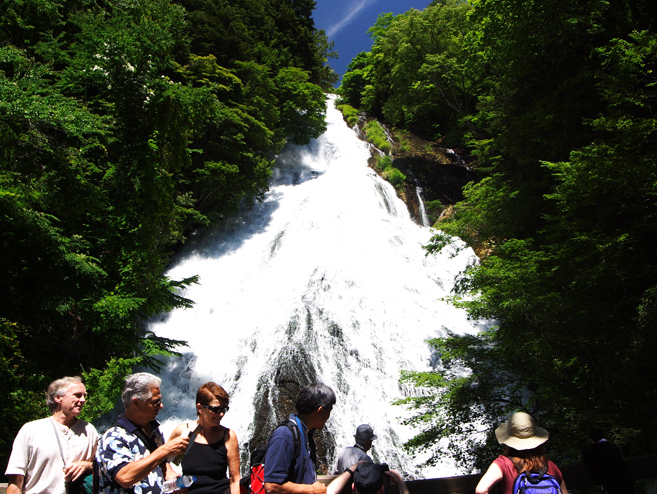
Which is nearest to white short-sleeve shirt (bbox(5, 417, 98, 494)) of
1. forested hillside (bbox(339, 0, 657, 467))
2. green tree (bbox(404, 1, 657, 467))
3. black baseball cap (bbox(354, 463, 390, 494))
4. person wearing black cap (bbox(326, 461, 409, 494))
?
person wearing black cap (bbox(326, 461, 409, 494))

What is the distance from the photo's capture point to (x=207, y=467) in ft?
7.25

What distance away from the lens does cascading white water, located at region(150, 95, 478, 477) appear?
29.0 feet

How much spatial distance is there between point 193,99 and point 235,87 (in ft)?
28.4

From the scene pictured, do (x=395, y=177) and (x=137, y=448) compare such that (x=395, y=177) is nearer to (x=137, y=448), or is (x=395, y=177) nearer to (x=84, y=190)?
(x=84, y=190)

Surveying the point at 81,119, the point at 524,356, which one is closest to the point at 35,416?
the point at 81,119

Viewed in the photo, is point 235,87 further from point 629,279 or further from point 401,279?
point 629,279

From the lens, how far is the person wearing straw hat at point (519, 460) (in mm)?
2148

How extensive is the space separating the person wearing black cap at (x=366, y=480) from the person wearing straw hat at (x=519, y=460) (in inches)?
18.8

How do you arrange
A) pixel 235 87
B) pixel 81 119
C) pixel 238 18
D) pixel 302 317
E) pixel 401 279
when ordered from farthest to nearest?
pixel 238 18
pixel 235 87
pixel 401 279
pixel 302 317
pixel 81 119

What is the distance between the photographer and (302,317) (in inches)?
412


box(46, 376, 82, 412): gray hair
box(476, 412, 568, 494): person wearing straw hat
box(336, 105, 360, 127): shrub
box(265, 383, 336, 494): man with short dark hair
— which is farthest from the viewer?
box(336, 105, 360, 127): shrub

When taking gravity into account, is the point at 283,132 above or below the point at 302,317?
above

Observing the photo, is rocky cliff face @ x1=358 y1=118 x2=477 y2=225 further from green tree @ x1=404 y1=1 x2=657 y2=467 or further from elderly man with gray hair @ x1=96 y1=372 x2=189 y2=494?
elderly man with gray hair @ x1=96 y1=372 x2=189 y2=494

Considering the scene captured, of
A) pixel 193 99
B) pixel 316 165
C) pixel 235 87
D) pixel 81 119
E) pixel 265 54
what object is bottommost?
pixel 316 165
